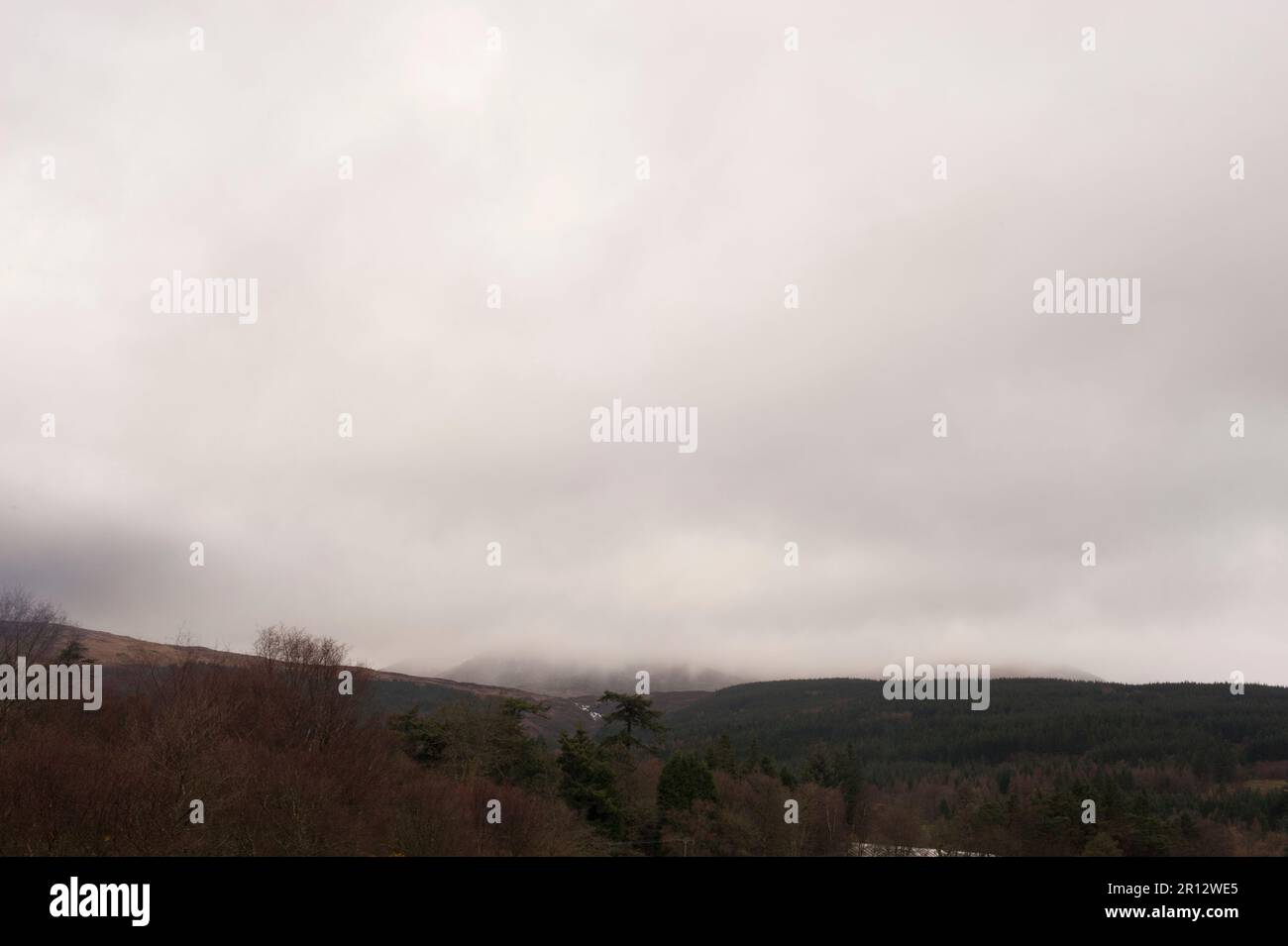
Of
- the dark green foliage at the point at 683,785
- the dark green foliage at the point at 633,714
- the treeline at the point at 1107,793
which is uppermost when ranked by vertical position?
the dark green foliage at the point at 633,714

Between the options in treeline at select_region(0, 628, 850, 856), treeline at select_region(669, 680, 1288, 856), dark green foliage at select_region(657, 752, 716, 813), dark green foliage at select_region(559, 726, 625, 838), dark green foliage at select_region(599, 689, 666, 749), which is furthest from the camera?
dark green foliage at select_region(599, 689, 666, 749)

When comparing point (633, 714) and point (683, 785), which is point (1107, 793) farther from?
point (633, 714)

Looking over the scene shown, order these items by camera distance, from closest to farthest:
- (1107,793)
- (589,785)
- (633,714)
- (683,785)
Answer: (589,785)
(683,785)
(1107,793)
(633,714)

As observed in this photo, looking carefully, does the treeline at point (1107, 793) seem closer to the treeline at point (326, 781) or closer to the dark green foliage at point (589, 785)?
the treeline at point (326, 781)

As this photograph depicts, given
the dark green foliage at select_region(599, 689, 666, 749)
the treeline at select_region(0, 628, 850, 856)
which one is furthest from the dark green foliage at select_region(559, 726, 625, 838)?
the dark green foliage at select_region(599, 689, 666, 749)

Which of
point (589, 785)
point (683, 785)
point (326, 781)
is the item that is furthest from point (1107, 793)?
point (326, 781)

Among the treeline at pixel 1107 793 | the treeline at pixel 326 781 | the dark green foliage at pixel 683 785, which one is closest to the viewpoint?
the treeline at pixel 326 781

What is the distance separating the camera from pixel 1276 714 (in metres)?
191

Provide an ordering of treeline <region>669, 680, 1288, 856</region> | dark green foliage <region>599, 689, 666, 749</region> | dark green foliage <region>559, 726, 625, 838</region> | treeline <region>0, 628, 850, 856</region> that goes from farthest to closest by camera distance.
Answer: dark green foliage <region>599, 689, 666, 749</region>
treeline <region>669, 680, 1288, 856</region>
dark green foliage <region>559, 726, 625, 838</region>
treeline <region>0, 628, 850, 856</region>

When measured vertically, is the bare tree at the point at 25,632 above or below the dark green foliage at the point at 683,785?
above

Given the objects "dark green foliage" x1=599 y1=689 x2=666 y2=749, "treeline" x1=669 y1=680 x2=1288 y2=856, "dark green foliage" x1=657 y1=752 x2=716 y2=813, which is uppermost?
"dark green foliage" x1=599 y1=689 x2=666 y2=749

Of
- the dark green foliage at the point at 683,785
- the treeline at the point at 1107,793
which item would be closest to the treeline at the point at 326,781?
the dark green foliage at the point at 683,785

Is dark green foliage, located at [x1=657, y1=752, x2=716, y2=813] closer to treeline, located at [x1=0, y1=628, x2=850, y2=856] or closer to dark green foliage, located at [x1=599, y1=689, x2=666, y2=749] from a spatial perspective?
treeline, located at [x1=0, y1=628, x2=850, y2=856]
